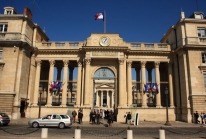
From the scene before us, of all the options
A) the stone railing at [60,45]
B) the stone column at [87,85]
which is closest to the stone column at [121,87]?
the stone column at [87,85]

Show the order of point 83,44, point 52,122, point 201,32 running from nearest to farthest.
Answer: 1. point 52,122
2. point 201,32
3. point 83,44

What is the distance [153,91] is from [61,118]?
15978 mm

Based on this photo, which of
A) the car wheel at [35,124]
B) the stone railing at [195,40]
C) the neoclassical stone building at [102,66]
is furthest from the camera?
the stone railing at [195,40]

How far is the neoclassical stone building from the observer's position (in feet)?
87.5

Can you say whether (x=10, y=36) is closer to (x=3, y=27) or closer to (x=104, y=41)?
(x=3, y=27)

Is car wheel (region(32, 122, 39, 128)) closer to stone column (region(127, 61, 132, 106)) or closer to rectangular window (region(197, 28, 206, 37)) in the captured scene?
stone column (region(127, 61, 132, 106))

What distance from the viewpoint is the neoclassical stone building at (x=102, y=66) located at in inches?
1049

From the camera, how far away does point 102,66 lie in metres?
30.8

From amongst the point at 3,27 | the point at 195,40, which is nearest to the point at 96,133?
the point at 195,40

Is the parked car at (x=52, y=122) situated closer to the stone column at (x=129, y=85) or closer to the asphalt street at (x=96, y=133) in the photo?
the asphalt street at (x=96, y=133)

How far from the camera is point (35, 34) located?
3161 cm

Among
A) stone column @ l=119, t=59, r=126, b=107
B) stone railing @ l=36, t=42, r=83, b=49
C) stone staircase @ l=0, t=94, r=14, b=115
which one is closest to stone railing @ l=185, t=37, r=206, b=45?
stone column @ l=119, t=59, r=126, b=107

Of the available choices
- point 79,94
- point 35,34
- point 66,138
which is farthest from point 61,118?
point 35,34

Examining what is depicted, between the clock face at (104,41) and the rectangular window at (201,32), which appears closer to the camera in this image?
the rectangular window at (201,32)
